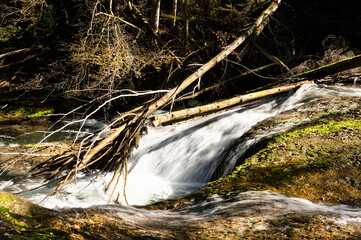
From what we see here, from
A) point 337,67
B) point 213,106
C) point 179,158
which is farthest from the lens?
point 337,67

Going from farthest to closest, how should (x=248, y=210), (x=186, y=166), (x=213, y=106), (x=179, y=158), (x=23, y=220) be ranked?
(x=213, y=106) < (x=179, y=158) < (x=186, y=166) < (x=248, y=210) < (x=23, y=220)

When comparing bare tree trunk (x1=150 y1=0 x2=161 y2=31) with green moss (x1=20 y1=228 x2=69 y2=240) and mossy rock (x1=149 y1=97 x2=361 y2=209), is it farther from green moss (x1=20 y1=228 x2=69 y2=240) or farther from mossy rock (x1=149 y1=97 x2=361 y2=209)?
green moss (x1=20 y1=228 x2=69 y2=240)

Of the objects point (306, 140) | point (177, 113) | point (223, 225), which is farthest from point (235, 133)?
point (223, 225)

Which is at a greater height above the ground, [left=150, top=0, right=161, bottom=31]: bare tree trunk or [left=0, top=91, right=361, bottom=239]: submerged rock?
[left=150, top=0, right=161, bottom=31]: bare tree trunk

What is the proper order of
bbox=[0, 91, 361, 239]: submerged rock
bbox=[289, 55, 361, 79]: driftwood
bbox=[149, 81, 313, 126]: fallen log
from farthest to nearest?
bbox=[289, 55, 361, 79]: driftwood < bbox=[149, 81, 313, 126]: fallen log < bbox=[0, 91, 361, 239]: submerged rock

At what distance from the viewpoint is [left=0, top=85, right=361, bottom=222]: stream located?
287 centimetres

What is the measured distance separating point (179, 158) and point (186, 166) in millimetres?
358

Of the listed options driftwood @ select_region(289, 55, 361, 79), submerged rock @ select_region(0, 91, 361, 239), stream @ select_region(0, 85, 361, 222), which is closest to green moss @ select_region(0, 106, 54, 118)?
stream @ select_region(0, 85, 361, 222)

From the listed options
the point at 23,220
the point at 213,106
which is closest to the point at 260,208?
the point at 23,220

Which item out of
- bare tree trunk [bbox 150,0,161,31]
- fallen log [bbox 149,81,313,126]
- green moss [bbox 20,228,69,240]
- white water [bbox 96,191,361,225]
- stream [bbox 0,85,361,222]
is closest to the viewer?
green moss [bbox 20,228,69,240]

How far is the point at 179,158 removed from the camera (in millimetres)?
5922

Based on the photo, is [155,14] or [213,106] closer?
[213,106]

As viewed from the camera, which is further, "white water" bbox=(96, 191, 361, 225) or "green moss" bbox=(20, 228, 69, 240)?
"white water" bbox=(96, 191, 361, 225)

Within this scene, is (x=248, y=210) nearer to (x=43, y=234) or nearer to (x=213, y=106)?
(x=43, y=234)
